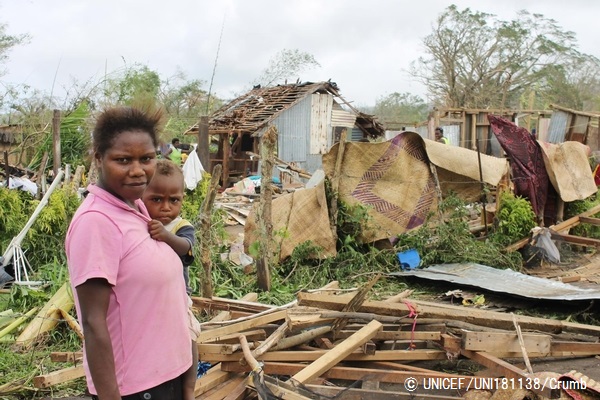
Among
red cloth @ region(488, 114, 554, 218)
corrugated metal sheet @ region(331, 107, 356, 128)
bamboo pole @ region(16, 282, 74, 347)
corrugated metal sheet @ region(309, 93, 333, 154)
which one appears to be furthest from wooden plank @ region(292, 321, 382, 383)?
A: corrugated metal sheet @ region(331, 107, 356, 128)

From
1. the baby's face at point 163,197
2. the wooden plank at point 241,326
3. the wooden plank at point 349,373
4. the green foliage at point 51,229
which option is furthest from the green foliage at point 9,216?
the baby's face at point 163,197

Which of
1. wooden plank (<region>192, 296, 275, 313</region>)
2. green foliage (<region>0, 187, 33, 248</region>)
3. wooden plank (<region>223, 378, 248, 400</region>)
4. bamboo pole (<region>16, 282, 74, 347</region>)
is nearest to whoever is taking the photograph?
wooden plank (<region>223, 378, 248, 400</region>)

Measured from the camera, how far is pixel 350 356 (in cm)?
380

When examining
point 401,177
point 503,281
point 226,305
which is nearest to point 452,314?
point 226,305

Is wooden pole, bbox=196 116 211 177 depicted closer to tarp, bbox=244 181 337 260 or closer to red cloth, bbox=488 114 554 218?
tarp, bbox=244 181 337 260

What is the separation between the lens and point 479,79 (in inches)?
1155

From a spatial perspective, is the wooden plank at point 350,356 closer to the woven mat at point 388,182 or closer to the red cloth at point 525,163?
the woven mat at point 388,182

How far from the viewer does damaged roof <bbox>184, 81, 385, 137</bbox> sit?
60.5 feet

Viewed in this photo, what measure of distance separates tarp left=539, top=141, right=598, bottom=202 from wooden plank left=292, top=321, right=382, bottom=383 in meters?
6.13

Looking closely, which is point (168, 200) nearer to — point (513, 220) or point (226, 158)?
point (513, 220)

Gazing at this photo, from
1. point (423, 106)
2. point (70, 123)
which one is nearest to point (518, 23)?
point (423, 106)

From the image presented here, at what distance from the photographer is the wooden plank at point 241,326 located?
12.3ft

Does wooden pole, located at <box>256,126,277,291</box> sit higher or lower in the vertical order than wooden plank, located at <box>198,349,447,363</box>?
higher

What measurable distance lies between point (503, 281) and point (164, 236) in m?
5.51
